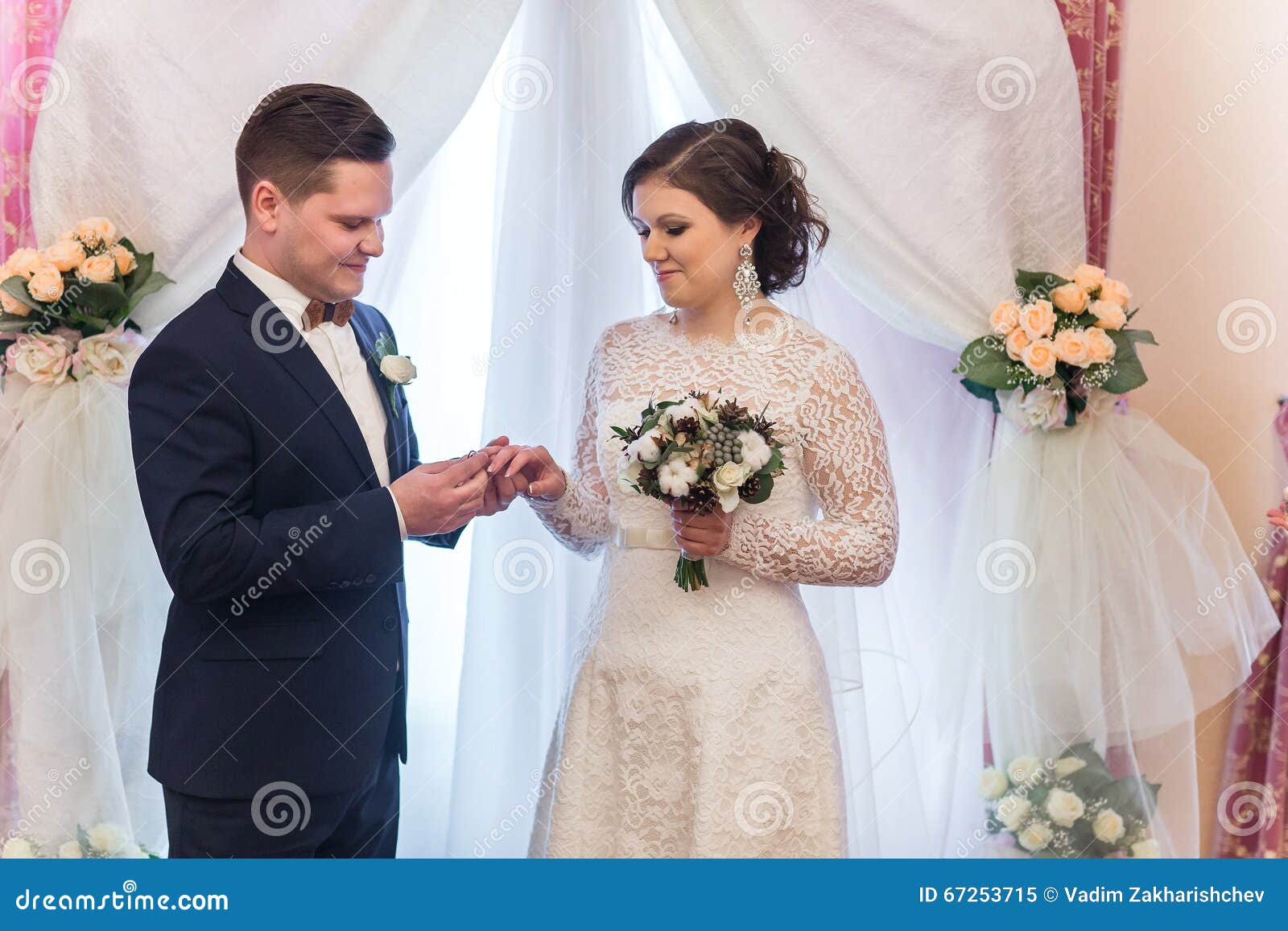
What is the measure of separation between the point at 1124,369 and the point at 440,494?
5.86ft

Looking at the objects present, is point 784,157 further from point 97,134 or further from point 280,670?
point 97,134

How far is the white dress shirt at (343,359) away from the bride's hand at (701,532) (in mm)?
534

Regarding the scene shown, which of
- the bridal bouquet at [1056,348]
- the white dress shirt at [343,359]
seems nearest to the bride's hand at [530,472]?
the white dress shirt at [343,359]

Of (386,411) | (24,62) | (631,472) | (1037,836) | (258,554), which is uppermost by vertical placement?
(24,62)

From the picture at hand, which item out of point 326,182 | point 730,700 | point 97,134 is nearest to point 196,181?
point 97,134

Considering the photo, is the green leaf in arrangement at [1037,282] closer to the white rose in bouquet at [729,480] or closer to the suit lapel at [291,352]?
the white rose in bouquet at [729,480]

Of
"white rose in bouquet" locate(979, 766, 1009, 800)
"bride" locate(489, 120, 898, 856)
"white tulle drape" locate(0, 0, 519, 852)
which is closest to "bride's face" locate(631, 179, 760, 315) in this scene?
"bride" locate(489, 120, 898, 856)

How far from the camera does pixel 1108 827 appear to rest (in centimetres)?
313

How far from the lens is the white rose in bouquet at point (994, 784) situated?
3189 mm

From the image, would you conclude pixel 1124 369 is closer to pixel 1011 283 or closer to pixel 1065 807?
pixel 1011 283

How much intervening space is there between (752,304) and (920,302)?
74 cm

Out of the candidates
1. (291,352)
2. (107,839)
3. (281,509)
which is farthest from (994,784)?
(107,839)

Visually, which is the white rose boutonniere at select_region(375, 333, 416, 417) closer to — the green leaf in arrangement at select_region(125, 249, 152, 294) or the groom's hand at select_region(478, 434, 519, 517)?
the groom's hand at select_region(478, 434, 519, 517)

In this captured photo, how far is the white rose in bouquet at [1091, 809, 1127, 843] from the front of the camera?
3.12 meters
